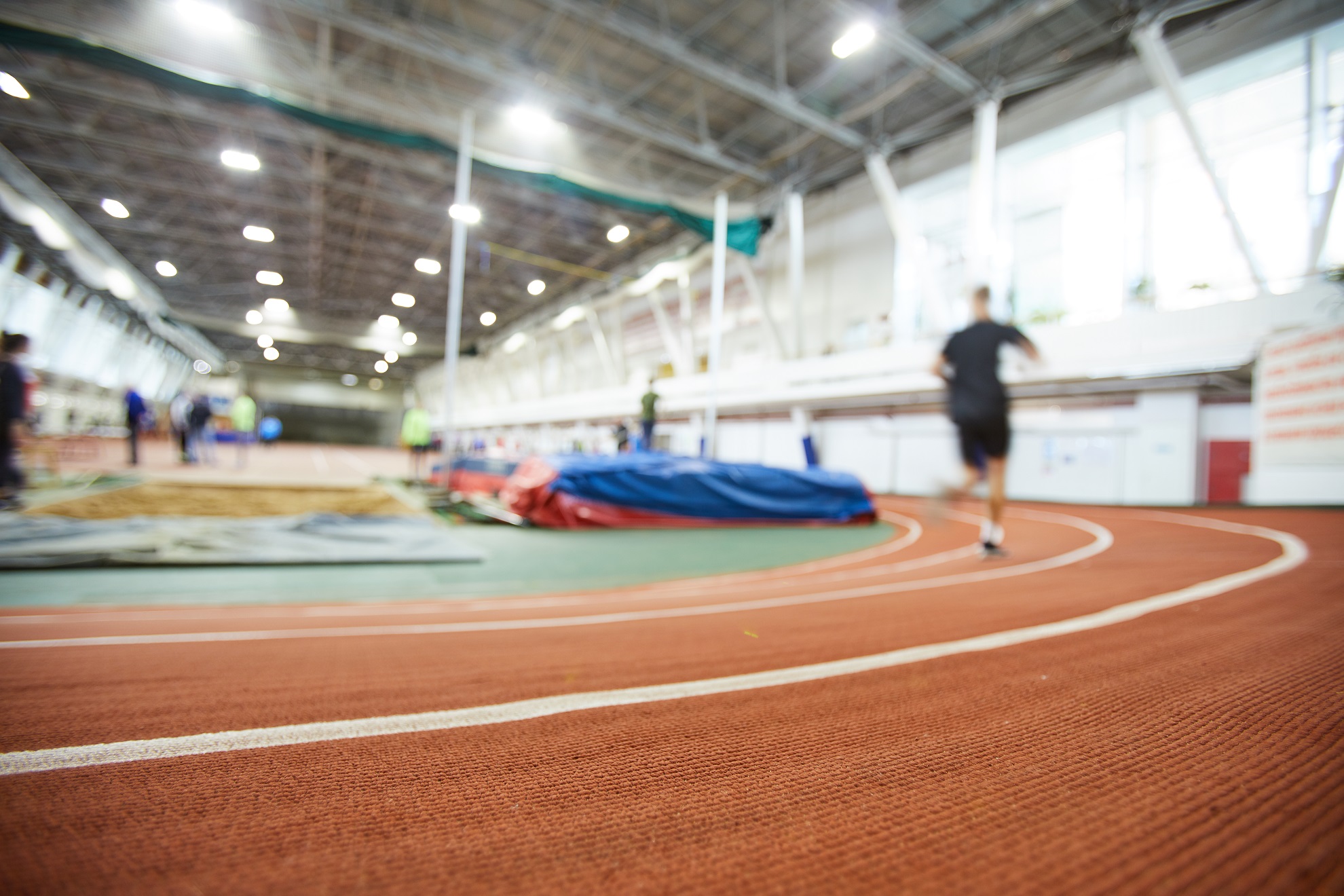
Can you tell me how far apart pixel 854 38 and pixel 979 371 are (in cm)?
797

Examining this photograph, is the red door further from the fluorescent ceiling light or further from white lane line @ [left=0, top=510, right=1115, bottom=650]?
the fluorescent ceiling light

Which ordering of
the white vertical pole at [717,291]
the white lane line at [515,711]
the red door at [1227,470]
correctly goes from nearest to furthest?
the white lane line at [515,711], the red door at [1227,470], the white vertical pole at [717,291]

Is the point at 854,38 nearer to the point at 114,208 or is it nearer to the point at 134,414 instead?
the point at 134,414

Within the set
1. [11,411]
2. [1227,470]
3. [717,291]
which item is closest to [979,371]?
[717,291]

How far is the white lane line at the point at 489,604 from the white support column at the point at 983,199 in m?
7.57

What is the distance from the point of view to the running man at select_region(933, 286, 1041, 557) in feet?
10.7

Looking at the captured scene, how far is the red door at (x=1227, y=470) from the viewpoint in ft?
30.0

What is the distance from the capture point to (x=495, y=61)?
1012cm

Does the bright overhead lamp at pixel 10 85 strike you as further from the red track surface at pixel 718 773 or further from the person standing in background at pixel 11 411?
the red track surface at pixel 718 773

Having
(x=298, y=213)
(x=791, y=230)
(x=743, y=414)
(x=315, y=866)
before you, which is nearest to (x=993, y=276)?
(x=791, y=230)

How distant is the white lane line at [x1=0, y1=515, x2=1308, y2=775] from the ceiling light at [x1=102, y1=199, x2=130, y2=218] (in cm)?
2215

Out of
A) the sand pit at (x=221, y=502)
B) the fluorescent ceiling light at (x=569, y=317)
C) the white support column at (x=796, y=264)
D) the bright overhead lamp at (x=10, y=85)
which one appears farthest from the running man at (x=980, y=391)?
the fluorescent ceiling light at (x=569, y=317)

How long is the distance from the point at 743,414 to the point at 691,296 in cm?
398

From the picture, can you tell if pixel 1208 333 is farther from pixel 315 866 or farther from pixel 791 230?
pixel 315 866
